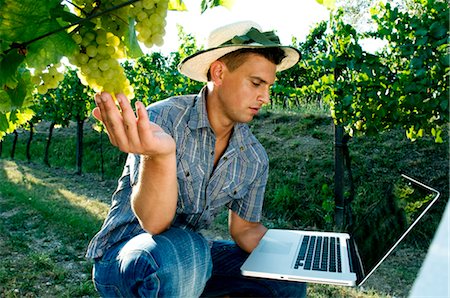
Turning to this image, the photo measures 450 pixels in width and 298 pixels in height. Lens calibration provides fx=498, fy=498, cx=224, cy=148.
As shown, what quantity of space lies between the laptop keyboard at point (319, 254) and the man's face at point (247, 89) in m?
0.64

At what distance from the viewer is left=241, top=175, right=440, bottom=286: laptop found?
187 centimetres

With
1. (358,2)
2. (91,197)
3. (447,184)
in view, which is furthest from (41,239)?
(358,2)

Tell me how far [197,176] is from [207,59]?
1.84ft

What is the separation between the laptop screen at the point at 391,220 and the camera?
203 centimetres

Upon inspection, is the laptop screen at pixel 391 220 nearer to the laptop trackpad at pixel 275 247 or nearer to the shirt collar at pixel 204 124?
the laptop trackpad at pixel 275 247

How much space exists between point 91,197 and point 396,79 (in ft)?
18.4

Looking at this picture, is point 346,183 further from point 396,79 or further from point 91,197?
point 91,197

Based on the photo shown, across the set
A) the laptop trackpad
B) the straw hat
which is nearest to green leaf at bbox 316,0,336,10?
the straw hat

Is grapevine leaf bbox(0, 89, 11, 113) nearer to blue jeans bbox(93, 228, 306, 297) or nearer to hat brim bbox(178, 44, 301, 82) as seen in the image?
blue jeans bbox(93, 228, 306, 297)

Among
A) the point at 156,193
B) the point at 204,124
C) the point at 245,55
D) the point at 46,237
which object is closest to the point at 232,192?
the point at 204,124

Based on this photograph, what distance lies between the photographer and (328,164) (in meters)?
7.57

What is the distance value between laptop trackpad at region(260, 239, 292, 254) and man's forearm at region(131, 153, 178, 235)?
0.65 m

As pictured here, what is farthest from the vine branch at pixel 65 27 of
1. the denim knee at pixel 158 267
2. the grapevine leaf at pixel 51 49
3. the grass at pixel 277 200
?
the grass at pixel 277 200

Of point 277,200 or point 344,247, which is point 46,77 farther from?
point 277,200
